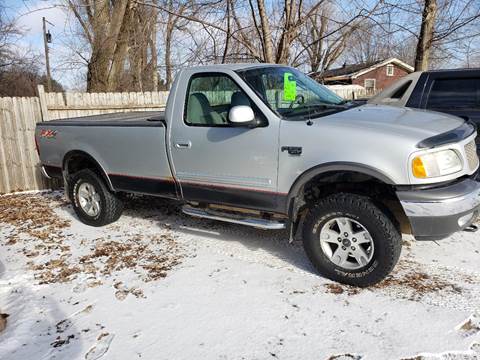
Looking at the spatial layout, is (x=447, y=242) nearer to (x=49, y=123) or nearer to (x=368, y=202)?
(x=368, y=202)

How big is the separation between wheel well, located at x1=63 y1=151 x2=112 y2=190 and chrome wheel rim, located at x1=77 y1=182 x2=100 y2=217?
0.86 feet

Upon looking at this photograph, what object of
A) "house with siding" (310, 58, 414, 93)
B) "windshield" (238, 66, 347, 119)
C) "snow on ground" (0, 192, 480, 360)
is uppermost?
"house with siding" (310, 58, 414, 93)

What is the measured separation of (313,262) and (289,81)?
6.27 feet

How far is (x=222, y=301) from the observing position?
366cm

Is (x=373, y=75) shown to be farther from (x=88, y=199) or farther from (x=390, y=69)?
(x=88, y=199)

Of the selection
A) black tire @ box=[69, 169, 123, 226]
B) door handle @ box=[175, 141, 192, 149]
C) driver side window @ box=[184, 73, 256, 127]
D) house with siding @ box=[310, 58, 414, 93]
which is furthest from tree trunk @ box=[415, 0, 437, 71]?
house with siding @ box=[310, 58, 414, 93]

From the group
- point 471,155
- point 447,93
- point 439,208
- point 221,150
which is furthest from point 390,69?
point 439,208

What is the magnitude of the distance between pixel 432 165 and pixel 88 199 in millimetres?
4495

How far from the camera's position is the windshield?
161 inches

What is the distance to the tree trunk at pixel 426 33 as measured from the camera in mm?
8156

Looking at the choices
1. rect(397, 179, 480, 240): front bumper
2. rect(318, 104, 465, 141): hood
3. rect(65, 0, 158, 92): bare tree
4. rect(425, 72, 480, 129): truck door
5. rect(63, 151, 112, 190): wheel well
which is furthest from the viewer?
rect(65, 0, 158, 92): bare tree

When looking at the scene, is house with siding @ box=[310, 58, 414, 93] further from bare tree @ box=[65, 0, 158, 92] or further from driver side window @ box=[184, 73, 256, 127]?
driver side window @ box=[184, 73, 256, 127]

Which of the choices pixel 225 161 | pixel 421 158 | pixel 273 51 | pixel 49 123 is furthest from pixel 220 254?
pixel 273 51

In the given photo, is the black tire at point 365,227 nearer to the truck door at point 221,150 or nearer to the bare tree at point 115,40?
the truck door at point 221,150
